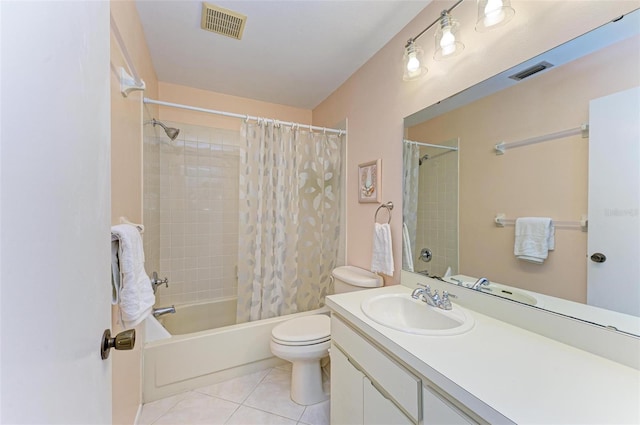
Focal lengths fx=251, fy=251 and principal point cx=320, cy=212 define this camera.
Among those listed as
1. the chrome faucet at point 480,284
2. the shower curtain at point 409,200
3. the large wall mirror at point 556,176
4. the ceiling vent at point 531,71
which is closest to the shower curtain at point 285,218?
the shower curtain at point 409,200

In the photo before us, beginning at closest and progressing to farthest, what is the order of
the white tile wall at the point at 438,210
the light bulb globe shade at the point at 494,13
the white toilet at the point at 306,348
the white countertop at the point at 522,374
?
1. the white countertop at the point at 522,374
2. the light bulb globe shade at the point at 494,13
3. the white tile wall at the point at 438,210
4. the white toilet at the point at 306,348

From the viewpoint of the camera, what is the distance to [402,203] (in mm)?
1572

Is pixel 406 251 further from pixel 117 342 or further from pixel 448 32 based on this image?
pixel 117 342

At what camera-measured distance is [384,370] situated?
901 mm

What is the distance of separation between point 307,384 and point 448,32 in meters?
2.08

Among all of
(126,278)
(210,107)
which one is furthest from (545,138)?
(210,107)

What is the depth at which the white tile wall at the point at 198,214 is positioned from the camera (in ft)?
7.73

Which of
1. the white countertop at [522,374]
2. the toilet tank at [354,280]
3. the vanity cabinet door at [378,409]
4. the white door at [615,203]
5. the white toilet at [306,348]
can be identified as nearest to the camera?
the white countertop at [522,374]

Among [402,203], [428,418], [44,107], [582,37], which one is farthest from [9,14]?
[402,203]

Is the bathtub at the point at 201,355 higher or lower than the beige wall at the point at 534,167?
lower

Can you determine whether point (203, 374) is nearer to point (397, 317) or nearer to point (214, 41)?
point (397, 317)

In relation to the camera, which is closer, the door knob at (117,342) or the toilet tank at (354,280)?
the door knob at (117,342)

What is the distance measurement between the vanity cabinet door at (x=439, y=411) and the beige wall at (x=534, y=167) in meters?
0.58

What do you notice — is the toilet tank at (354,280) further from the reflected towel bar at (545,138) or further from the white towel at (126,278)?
the white towel at (126,278)
